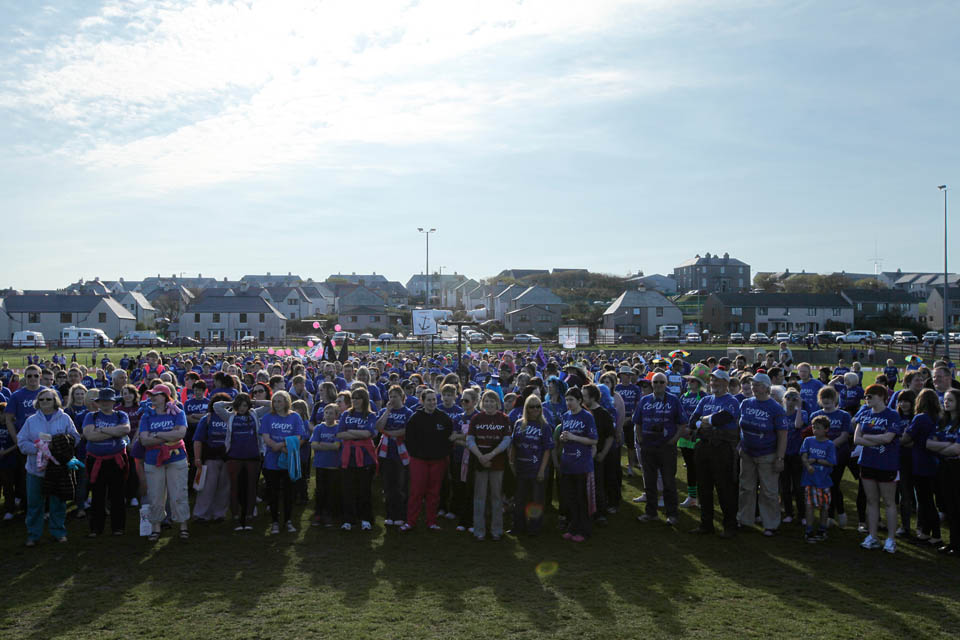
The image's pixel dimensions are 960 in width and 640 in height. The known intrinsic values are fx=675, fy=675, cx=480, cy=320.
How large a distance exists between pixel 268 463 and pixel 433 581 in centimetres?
280

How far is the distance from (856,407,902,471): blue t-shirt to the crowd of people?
0.05ft

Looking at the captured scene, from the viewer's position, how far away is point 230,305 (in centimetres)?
7775

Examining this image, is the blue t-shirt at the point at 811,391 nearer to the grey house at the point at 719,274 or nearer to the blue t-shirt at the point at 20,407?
the blue t-shirt at the point at 20,407

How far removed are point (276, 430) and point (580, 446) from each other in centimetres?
371

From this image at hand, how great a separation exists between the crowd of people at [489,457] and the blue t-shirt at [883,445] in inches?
0.6

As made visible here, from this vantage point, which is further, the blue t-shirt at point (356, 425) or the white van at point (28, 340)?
the white van at point (28, 340)

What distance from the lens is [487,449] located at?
7.99m

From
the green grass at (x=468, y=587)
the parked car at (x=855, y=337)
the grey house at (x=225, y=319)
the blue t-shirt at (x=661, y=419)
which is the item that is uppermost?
the grey house at (x=225, y=319)

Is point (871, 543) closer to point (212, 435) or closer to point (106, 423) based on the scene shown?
point (212, 435)

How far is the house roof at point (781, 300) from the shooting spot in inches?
3223

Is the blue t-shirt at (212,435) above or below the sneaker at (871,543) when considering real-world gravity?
above

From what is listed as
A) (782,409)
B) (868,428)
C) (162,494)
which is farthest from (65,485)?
(868,428)

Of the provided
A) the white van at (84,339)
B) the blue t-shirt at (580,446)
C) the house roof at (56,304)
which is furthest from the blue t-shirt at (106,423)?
the house roof at (56,304)

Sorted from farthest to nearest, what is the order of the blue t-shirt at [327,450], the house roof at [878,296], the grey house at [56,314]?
the house roof at [878,296] → the grey house at [56,314] → the blue t-shirt at [327,450]
